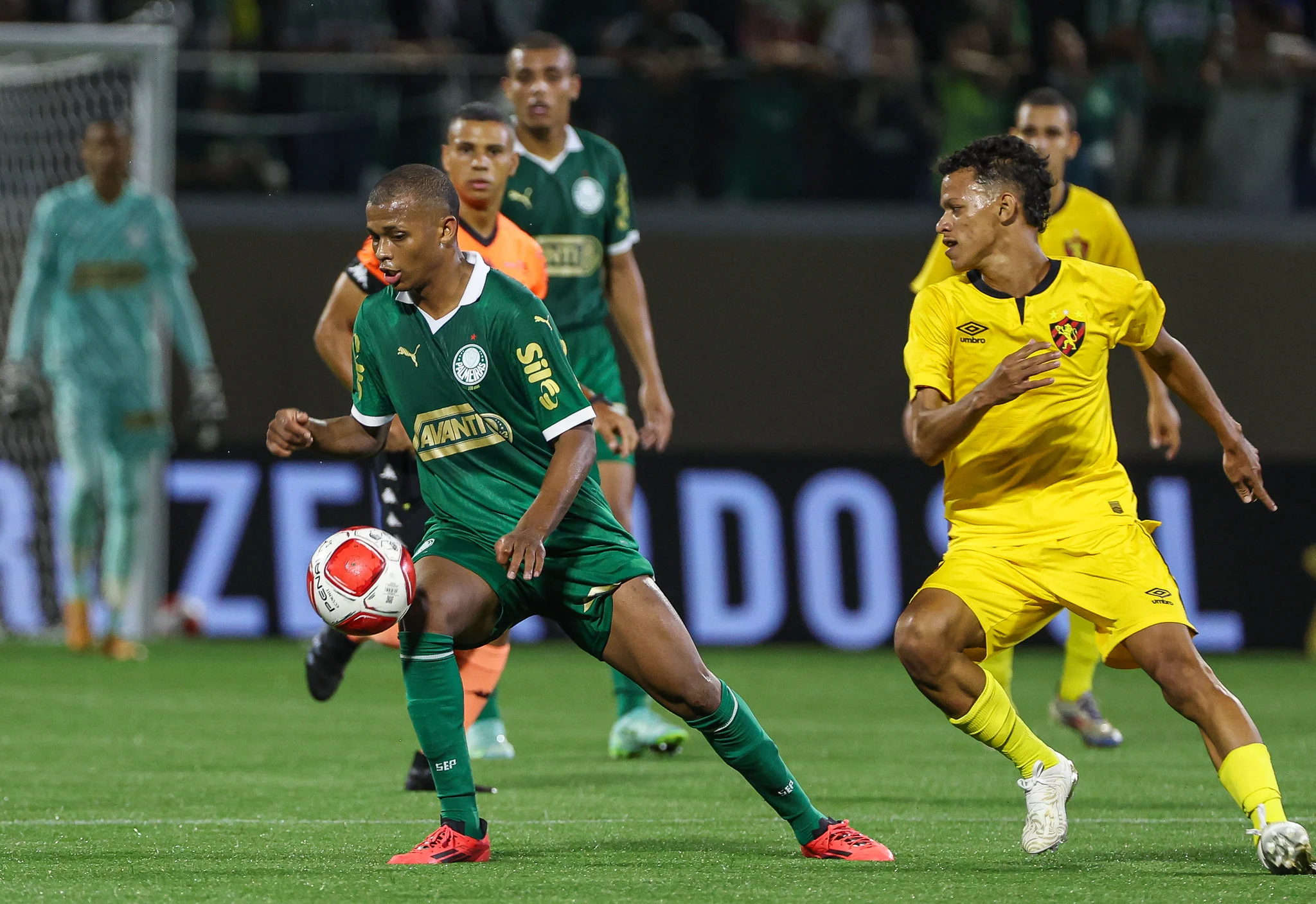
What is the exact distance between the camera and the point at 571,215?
7.71 meters

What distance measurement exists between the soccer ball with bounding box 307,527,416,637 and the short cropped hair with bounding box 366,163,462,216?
0.82 metres

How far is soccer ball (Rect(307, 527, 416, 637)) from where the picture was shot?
4969 mm

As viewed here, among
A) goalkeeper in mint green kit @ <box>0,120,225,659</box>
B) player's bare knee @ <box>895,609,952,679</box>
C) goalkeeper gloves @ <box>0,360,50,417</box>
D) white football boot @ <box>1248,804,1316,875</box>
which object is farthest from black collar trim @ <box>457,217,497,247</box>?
goalkeeper gloves @ <box>0,360,50,417</box>

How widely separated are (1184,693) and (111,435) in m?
7.72

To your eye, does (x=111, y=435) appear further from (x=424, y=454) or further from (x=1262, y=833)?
(x=1262, y=833)

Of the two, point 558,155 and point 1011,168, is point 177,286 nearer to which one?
point 558,155

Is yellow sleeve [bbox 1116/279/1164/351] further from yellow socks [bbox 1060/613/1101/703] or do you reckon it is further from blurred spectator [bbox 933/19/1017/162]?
blurred spectator [bbox 933/19/1017/162]

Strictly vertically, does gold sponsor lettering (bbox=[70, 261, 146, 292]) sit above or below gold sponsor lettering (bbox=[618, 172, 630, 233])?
below

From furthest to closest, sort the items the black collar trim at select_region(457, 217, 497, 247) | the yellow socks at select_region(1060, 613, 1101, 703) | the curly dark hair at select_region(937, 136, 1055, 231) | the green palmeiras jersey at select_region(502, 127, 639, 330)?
1. the yellow socks at select_region(1060, 613, 1101, 703)
2. the green palmeiras jersey at select_region(502, 127, 639, 330)
3. the black collar trim at select_region(457, 217, 497, 247)
4. the curly dark hair at select_region(937, 136, 1055, 231)

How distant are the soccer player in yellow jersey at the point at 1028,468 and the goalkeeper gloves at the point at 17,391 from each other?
6.62m

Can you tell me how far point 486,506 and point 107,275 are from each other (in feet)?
22.6

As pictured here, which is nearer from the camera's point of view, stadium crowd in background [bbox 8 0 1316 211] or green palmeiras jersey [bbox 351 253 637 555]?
green palmeiras jersey [bbox 351 253 637 555]

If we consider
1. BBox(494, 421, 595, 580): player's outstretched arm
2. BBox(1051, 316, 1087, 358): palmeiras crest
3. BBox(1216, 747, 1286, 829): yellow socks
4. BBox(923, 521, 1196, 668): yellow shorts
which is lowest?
BBox(1216, 747, 1286, 829): yellow socks

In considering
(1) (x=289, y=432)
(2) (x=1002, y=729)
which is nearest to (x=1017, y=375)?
(2) (x=1002, y=729)
